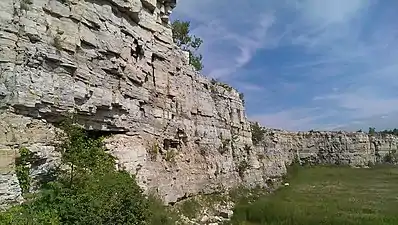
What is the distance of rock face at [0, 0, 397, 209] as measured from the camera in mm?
10211

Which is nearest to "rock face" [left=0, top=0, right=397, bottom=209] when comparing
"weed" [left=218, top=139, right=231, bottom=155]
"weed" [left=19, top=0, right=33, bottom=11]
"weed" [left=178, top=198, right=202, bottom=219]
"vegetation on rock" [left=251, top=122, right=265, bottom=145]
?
"weed" [left=19, top=0, right=33, bottom=11]

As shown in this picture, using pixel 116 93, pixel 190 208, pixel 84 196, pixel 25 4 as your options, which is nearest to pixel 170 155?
pixel 190 208

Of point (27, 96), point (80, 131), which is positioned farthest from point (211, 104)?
point (27, 96)

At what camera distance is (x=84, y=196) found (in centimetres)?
1080

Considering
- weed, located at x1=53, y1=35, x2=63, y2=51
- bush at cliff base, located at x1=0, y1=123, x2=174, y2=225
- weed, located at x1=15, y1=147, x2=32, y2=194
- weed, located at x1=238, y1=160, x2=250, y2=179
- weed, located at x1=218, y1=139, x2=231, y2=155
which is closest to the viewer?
bush at cliff base, located at x1=0, y1=123, x2=174, y2=225

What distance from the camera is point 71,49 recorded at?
12117 millimetres

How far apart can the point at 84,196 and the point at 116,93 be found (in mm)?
4853

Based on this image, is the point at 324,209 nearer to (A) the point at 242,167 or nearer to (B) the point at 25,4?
(A) the point at 242,167

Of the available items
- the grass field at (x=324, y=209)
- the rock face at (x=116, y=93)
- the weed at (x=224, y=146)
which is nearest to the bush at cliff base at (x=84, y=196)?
the rock face at (x=116, y=93)

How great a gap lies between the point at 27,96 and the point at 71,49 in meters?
2.35

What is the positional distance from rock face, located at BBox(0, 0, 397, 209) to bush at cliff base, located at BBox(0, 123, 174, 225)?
1.64 feet

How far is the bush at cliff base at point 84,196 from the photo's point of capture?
966 centimetres

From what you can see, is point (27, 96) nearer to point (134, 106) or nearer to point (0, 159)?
point (0, 159)

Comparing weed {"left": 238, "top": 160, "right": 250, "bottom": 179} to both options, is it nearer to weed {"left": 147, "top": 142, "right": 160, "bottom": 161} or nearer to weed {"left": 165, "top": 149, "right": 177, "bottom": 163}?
weed {"left": 165, "top": 149, "right": 177, "bottom": 163}
